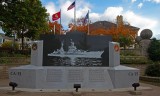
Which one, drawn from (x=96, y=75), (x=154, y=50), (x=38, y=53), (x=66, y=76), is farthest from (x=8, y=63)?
(x=154, y=50)

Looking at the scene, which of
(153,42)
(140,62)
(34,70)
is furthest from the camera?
(153,42)

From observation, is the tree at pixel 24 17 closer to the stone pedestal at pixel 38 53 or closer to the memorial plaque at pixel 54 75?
the stone pedestal at pixel 38 53

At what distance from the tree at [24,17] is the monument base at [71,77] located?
19705 mm

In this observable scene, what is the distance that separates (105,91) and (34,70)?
3.77 metres

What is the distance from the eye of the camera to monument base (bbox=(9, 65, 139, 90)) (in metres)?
17.6

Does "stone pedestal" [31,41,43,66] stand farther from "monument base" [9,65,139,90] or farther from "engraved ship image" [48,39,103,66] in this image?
"engraved ship image" [48,39,103,66]

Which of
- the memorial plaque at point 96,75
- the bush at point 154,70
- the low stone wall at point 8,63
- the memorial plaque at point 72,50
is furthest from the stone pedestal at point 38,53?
the bush at point 154,70

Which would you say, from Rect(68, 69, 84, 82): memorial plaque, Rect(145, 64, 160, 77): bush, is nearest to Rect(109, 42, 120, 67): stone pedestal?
Rect(68, 69, 84, 82): memorial plaque

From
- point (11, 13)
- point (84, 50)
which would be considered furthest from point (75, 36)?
point (11, 13)

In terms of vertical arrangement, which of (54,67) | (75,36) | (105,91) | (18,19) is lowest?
(105,91)

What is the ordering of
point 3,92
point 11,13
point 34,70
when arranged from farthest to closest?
point 11,13, point 34,70, point 3,92

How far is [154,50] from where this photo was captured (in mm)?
31359

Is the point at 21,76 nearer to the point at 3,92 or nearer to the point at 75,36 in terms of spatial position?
the point at 3,92

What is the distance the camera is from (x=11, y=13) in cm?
3744
